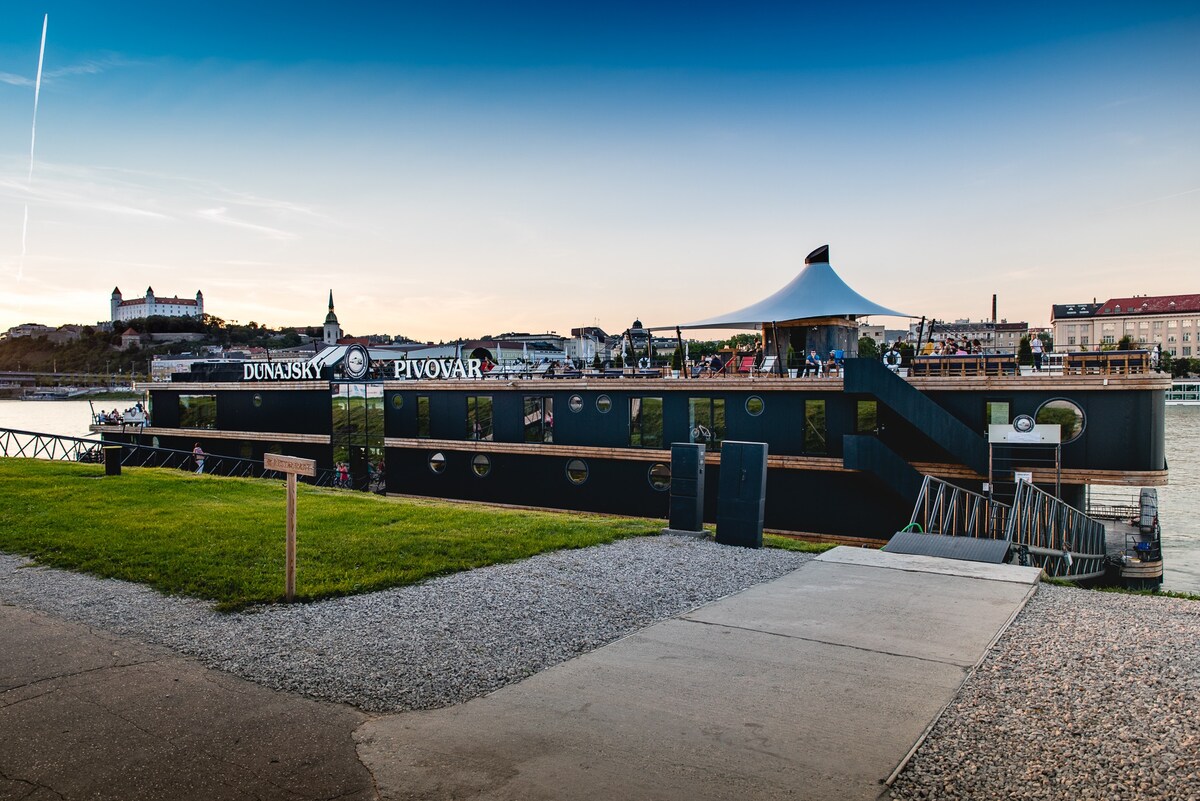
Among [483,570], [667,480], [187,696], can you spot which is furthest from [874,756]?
[667,480]

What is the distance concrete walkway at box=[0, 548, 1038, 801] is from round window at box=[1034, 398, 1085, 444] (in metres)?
13.9

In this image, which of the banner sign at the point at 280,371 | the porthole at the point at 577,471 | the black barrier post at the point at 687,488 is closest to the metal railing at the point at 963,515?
the black barrier post at the point at 687,488

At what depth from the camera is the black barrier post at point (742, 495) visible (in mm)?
14328

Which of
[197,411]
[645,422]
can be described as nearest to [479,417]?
[645,422]

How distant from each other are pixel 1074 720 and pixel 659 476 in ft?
66.4

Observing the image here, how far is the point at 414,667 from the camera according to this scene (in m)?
7.95

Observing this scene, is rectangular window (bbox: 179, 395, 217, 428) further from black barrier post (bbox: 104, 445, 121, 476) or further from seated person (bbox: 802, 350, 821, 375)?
seated person (bbox: 802, 350, 821, 375)

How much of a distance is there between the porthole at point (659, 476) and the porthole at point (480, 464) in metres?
6.55

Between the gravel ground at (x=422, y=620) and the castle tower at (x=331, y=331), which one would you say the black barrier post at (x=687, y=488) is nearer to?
the gravel ground at (x=422, y=620)

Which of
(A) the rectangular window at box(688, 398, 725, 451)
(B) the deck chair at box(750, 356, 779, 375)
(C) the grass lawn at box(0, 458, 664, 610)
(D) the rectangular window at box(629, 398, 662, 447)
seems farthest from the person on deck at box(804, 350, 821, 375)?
(C) the grass lawn at box(0, 458, 664, 610)

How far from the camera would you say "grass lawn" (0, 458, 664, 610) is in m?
11.4

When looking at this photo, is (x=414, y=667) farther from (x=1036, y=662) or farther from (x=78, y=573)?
(x=78, y=573)

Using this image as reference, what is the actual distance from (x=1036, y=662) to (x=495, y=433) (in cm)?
2345

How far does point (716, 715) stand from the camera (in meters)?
6.73
